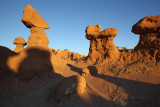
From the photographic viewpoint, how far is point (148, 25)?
7.58 meters

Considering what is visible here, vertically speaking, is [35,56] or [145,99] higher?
[35,56]

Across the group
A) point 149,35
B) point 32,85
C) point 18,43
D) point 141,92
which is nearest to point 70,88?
point 32,85

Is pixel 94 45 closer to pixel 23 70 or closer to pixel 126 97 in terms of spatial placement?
pixel 126 97

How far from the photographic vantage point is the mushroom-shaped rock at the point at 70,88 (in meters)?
3.10

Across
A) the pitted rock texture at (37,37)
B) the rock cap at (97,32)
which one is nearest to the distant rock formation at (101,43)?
the rock cap at (97,32)

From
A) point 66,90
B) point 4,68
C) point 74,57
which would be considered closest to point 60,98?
point 66,90

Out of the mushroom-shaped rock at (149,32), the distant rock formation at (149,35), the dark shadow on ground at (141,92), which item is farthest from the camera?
the mushroom-shaped rock at (149,32)

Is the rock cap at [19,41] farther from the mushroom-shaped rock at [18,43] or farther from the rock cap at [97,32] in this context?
the rock cap at [97,32]

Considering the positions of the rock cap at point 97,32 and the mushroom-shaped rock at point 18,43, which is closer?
the rock cap at point 97,32

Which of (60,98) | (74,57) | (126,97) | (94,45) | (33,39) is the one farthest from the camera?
(74,57)

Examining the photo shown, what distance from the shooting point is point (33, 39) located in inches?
342

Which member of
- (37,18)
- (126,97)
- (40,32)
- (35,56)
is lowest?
(126,97)

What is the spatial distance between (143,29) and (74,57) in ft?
40.0

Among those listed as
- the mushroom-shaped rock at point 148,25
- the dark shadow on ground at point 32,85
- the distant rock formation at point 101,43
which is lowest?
the dark shadow on ground at point 32,85
